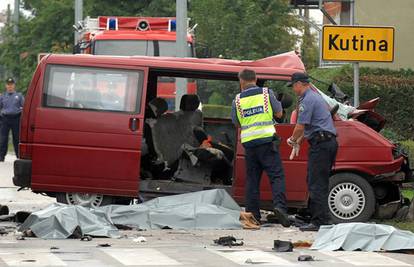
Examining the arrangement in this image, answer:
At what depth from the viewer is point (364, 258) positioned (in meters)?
9.67

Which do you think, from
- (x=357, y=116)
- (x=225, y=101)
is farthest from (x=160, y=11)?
(x=357, y=116)

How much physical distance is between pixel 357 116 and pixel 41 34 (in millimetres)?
26392

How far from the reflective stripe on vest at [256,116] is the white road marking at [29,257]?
3.21 meters

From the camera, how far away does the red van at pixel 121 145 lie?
40.6 ft

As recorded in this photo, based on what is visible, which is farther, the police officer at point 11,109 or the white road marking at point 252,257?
the police officer at point 11,109

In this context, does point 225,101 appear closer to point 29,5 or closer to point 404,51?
point 404,51

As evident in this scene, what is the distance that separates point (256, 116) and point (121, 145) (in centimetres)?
160

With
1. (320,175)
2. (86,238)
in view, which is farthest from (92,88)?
(320,175)

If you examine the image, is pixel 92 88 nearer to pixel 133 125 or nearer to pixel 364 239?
pixel 133 125

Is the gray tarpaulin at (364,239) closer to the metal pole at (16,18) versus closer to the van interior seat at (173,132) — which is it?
the van interior seat at (173,132)

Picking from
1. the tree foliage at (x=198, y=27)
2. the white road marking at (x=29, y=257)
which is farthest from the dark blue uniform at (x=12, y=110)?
the white road marking at (x=29, y=257)

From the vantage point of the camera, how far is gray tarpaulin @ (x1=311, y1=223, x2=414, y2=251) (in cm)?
1024

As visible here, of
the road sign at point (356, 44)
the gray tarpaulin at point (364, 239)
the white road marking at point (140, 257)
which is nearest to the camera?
the white road marking at point (140, 257)

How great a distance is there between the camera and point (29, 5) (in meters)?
41.0
